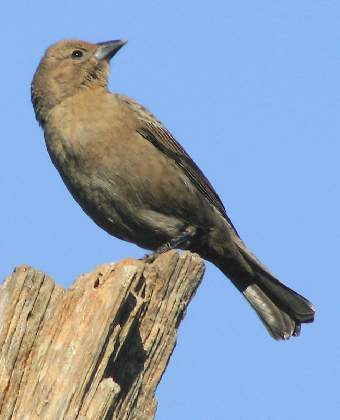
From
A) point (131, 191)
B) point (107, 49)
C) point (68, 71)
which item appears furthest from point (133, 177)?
point (107, 49)

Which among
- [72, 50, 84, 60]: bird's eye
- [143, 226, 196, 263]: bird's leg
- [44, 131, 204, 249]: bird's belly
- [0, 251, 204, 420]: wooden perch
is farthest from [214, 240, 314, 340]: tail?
[0, 251, 204, 420]: wooden perch

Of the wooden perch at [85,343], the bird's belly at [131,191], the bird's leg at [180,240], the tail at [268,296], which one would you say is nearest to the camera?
the wooden perch at [85,343]

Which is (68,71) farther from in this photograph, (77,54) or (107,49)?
(107,49)

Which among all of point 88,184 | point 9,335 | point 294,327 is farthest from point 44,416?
point 294,327

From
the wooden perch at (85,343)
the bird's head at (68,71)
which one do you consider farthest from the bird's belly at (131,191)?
the wooden perch at (85,343)

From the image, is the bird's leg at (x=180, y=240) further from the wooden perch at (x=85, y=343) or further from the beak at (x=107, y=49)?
the wooden perch at (x=85, y=343)

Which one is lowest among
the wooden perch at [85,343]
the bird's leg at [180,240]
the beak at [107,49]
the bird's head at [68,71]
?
the wooden perch at [85,343]

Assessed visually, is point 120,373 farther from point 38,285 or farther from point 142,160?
point 142,160

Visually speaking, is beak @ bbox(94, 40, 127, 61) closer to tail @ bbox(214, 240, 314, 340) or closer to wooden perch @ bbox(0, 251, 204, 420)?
tail @ bbox(214, 240, 314, 340)
